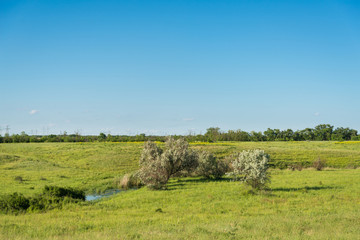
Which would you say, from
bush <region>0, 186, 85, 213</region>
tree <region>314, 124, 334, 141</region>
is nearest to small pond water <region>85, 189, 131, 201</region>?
bush <region>0, 186, 85, 213</region>

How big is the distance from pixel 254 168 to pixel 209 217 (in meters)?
9.92

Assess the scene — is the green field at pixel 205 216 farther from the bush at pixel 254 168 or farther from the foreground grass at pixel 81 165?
the bush at pixel 254 168

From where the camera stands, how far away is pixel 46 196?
26.0 metres

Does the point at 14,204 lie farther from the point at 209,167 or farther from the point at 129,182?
the point at 209,167

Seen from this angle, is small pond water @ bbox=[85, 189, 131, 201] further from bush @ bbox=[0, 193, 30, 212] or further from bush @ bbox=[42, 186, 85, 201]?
bush @ bbox=[0, 193, 30, 212]

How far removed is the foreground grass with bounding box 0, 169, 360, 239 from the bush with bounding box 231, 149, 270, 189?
133cm

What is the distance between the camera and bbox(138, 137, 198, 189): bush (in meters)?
35.1

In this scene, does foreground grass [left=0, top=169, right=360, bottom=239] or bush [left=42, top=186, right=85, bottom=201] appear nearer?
foreground grass [left=0, top=169, right=360, bottom=239]

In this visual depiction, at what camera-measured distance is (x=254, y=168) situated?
27922 millimetres

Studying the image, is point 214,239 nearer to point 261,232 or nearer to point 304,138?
point 261,232

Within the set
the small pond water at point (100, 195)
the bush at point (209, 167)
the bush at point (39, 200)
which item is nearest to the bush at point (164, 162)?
the bush at point (209, 167)

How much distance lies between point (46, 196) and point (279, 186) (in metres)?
22.3

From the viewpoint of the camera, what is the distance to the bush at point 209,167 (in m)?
41.4

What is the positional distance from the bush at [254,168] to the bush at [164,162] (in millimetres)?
9628
